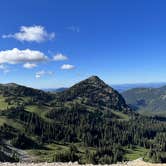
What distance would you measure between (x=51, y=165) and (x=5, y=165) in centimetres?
729

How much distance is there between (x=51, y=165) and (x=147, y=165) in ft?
48.1

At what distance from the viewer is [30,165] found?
55.5 meters

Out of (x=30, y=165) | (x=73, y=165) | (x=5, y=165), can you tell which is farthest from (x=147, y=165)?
(x=5, y=165)

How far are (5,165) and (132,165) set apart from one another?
1976 cm

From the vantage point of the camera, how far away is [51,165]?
54.2m

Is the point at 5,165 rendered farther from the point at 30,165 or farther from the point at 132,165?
the point at 132,165

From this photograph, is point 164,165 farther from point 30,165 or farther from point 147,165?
point 30,165

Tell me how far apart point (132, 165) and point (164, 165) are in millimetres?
4905

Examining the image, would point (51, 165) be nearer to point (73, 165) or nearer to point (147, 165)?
point (73, 165)

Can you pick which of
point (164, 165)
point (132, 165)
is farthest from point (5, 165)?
point (164, 165)

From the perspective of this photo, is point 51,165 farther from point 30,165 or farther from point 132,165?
point 132,165

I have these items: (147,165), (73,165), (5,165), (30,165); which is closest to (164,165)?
(147,165)

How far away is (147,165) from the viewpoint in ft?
173

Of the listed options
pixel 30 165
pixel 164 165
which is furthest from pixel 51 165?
pixel 164 165
